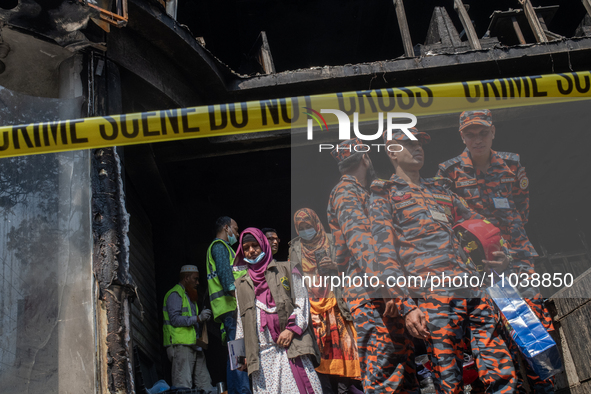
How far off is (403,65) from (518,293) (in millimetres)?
3352

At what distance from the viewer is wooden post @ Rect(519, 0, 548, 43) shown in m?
6.97

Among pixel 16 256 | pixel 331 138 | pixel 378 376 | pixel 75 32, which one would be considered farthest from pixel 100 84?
pixel 378 376

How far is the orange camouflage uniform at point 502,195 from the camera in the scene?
4.36 meters

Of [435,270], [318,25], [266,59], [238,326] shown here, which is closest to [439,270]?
[435,270]

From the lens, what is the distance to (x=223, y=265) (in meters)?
5.11

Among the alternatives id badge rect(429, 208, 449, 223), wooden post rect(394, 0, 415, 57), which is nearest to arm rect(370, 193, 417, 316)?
id badge rect(429, 208, 449, 223)

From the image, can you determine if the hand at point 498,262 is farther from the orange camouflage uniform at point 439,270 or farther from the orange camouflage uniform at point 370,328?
the orange camouflage uniform at point 370,328

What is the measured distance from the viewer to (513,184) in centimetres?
466

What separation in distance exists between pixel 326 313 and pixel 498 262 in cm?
153

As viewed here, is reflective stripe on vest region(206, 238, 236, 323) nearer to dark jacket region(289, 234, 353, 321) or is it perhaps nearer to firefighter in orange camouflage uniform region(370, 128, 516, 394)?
dark jacket region(289, 234, 353, 321)

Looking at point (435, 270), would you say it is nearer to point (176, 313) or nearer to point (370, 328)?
point (370, 328)

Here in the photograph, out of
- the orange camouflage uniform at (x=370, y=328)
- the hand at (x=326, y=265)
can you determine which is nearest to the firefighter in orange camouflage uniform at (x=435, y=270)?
the orange camouflage uniform at (x=370, y=328)

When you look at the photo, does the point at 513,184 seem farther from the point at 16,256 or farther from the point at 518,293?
the point at 16,256

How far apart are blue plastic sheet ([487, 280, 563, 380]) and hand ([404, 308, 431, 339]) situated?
64cm
